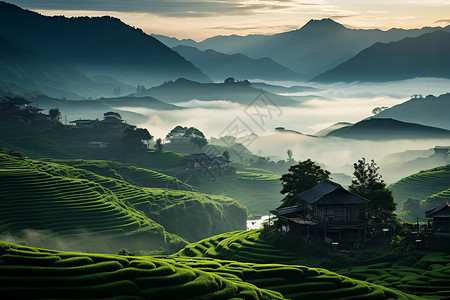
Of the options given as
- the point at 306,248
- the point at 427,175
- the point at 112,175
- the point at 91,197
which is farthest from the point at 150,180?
the point at 306,248

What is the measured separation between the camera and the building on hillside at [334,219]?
217 ft

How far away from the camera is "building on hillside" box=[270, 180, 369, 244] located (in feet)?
217

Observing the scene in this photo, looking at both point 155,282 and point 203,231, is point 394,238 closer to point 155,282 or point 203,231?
point 155,282

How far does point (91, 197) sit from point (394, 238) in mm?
57906

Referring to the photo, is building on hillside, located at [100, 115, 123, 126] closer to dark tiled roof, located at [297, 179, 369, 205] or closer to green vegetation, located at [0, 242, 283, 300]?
dark tiled roof, located at [297, 179, 369, 205]

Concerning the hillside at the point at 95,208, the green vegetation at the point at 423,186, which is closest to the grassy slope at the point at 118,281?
the hillside at the point at 95,208

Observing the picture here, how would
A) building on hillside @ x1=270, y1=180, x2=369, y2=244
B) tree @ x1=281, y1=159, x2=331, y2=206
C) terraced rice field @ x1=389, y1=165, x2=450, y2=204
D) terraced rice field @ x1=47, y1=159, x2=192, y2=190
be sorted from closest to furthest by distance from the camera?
building on hillside @ x1=270, y1=180, x2=369, y2=244, tree @ x1=281, y1=159, x2=331, y2=206, terraced rice field @ x1=47, y1=159, x2=192, y2=190, terraced rice field @ x1=389, y1=165, x2=450, y2=204

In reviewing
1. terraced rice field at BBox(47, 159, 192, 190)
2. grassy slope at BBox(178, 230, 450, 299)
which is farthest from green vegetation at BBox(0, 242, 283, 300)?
terraced rice field at BBox(47, 159, 192, 190)

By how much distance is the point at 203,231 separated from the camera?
126 meters

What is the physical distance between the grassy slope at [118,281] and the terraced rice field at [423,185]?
107231 mm

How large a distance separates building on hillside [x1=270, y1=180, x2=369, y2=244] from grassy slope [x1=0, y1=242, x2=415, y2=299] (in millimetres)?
19850

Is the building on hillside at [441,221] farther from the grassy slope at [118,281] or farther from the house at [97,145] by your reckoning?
the house at [97,145]

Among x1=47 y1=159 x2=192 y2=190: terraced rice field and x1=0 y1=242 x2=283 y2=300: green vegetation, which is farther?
x1=47 y1=159 x2=192 y2=190: terraced rice field

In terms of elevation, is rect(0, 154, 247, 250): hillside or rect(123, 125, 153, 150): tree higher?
rect(123, 125, 153, 150): tree
